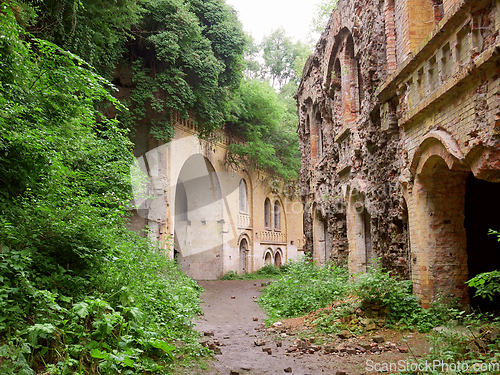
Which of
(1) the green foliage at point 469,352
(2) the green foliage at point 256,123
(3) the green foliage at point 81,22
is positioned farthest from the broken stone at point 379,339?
(2) the green foliage at point 256,123

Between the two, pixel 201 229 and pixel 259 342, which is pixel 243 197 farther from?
pixel 259 342

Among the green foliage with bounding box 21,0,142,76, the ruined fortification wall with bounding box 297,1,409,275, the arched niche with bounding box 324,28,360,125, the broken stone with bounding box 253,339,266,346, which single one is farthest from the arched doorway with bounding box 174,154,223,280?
the broken stone with bounding box 253,339,266,346

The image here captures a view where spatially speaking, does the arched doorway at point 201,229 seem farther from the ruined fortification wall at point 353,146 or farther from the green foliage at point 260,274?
the ruined fortification wall at point 353,146

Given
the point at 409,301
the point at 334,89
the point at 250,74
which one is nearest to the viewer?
the point at 409,301

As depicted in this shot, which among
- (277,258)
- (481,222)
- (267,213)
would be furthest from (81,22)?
(277,258)

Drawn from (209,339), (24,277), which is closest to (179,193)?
(209,339)

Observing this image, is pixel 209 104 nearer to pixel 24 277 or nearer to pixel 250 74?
pixel 24 277

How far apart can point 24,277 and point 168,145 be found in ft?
41.9

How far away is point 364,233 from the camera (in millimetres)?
10625

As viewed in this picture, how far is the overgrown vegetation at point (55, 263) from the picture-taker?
4000 mm

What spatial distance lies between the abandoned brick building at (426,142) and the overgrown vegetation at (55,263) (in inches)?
168

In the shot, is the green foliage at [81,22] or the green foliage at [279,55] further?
the green foliage at [279,55]

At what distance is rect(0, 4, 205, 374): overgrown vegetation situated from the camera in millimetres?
4000

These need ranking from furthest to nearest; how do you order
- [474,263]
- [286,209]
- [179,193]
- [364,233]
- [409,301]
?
[286,209] < [179,193] < [364,233] < [474,263] < [409,301]
